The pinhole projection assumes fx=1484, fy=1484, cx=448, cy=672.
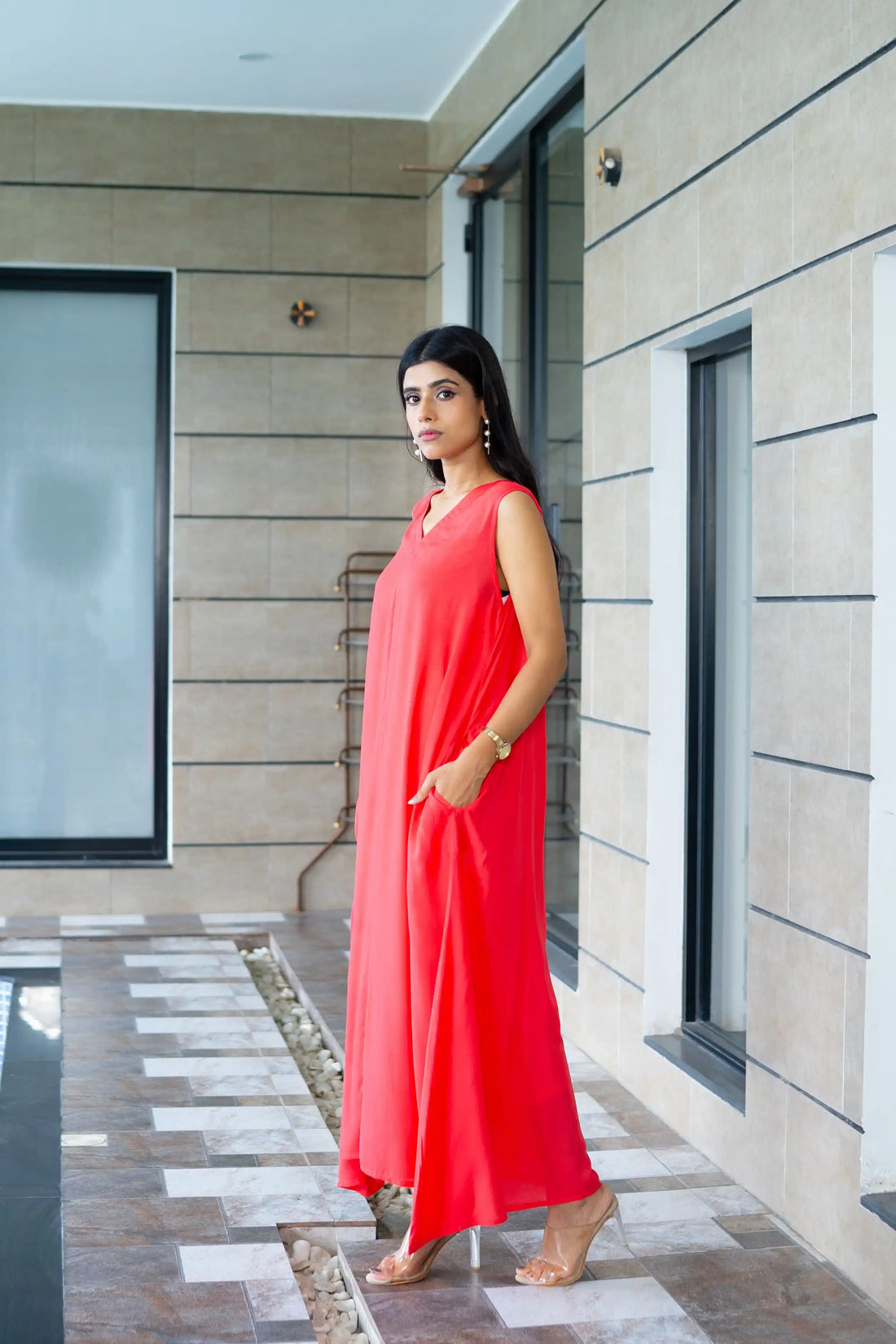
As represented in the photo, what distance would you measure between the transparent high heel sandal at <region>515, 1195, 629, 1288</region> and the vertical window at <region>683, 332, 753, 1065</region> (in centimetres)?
87

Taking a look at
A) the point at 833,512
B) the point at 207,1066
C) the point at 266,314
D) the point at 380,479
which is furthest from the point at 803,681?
the point at 266,314

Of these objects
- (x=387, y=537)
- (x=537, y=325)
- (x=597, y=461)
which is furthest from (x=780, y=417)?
(x=387, y=537)

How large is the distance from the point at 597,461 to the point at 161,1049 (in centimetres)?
196

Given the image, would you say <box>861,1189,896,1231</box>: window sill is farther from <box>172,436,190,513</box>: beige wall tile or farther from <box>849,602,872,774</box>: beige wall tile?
<box>172,436,190,513</box>: beige wall tile

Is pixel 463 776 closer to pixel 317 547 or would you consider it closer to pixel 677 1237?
pixel 677 1237

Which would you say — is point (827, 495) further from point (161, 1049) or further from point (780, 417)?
A: point (161, 1049)

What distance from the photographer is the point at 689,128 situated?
329 centimetres

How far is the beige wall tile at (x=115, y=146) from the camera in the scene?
228 inches

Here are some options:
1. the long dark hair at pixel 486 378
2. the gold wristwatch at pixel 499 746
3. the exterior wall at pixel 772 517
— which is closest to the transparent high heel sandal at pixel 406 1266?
the exterior wall at pixel 772 517

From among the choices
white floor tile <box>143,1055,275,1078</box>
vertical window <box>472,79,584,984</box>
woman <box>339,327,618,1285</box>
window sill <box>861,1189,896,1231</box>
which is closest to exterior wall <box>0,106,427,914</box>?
vertical window <box>472,79,584,984</box>

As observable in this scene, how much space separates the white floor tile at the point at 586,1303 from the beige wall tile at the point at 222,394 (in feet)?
13.6

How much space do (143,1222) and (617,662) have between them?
1.77 m

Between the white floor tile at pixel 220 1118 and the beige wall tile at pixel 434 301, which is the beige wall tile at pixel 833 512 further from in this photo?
the beige wall tile at pixel 434 301

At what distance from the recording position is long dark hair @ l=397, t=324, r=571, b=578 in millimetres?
2424
